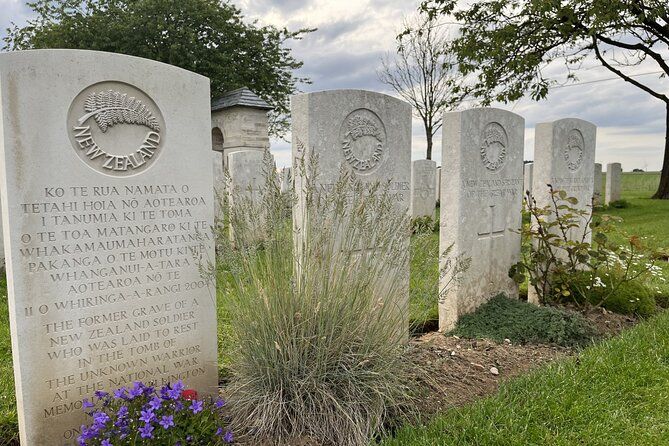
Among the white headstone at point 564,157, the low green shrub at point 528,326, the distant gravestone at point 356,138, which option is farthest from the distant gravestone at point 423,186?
the distant gravestone at point 356,138

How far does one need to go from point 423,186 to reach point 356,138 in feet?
25.3

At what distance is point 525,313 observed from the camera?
434 cm

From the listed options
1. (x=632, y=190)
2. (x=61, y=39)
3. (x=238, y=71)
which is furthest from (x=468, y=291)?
(x=632, y=190)

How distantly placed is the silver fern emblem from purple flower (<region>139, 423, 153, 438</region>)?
4.93 feet

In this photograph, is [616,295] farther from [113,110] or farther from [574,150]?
[113,110]

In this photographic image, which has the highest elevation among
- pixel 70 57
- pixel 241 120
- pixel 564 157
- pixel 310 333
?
pixel 241 120

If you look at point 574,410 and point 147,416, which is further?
point 574,410

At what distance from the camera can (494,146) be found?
15.2 ft

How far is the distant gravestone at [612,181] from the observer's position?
51.4ft

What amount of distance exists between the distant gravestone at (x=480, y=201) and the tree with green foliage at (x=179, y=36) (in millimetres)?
14755

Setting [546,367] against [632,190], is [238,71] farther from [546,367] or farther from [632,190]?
[632,190]

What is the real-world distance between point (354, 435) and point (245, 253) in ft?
3.53

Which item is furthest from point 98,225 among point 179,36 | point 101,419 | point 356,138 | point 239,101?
point 179,36

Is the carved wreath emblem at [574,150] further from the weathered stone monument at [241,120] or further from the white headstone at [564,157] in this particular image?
the weathered stone monument at [241,120]
